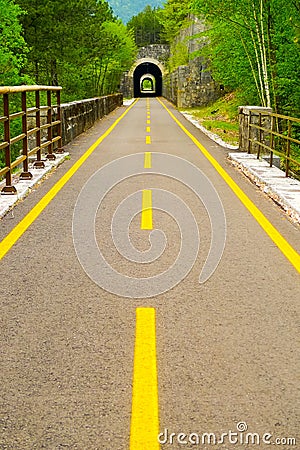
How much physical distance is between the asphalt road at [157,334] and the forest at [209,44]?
10355 mm

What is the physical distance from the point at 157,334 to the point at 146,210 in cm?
433

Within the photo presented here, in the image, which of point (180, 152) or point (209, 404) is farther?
point (180, 152)

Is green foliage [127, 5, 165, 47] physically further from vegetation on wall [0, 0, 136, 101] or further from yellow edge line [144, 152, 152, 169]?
yellow edge line [144, 152, 152, 169]

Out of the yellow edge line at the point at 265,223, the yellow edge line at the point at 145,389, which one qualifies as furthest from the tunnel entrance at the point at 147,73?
the yellow edge line at the point at 145,389

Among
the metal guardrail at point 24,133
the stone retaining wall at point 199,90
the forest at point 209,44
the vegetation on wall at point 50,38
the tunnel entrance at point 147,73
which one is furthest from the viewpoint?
the tunnel entrance at point 147,73

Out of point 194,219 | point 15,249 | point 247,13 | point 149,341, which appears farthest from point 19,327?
point 247,13

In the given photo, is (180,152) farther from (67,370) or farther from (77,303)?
(67,370)

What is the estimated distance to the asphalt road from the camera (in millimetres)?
3273

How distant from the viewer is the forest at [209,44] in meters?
18.3

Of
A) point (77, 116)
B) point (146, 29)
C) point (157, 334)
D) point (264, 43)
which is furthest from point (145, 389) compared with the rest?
point (146, 29)

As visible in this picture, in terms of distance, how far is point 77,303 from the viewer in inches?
201

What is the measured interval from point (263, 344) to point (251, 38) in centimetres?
1741

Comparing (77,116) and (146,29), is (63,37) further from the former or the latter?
(146,29)

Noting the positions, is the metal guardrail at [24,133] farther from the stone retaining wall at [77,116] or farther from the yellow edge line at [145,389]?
the yellow edge line at [145,389]
